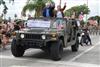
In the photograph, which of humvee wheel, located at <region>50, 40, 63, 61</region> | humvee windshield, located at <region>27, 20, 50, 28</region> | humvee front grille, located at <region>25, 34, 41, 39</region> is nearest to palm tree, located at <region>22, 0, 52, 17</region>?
humvee windshield, located at <region>27, 20, 50, 28</region>

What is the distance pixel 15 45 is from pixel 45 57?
4.48 feet

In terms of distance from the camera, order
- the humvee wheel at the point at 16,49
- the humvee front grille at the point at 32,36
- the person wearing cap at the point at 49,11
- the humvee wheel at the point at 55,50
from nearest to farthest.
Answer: the humvee wheel at the point at 55,50
the humvee front grille at the point at 32,36
the humvee wheel at the point at 16,49
the person wearing cap at the point at 49,11

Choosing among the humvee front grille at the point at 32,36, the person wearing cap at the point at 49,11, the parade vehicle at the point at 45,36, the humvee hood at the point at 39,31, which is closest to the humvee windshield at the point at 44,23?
the parade vehicle at the point at 45,36

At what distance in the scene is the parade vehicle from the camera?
12.6m

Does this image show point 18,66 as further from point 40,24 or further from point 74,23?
point 74,23

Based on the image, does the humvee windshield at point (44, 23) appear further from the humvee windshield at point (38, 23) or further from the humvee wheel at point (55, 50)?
the humvee wheel at point (55, 50)

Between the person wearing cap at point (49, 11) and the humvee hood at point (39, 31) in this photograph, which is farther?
the person wearing cap at point (49, 11)

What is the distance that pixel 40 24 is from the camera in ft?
45.8

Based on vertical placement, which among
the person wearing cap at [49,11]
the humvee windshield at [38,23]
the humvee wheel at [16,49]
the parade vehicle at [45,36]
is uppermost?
the person wearing cap at [49,11]

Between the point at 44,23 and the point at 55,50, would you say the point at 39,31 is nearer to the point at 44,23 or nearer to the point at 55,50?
the point at 44,23

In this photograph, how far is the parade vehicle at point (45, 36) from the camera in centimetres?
1256

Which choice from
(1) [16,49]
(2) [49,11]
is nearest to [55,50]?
(1) [16,49]

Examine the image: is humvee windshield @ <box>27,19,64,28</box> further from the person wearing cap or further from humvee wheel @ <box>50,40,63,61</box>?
humvee wheel @ <box>50,40,63,61</box>

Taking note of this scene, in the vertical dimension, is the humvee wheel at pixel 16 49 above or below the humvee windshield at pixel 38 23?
below
